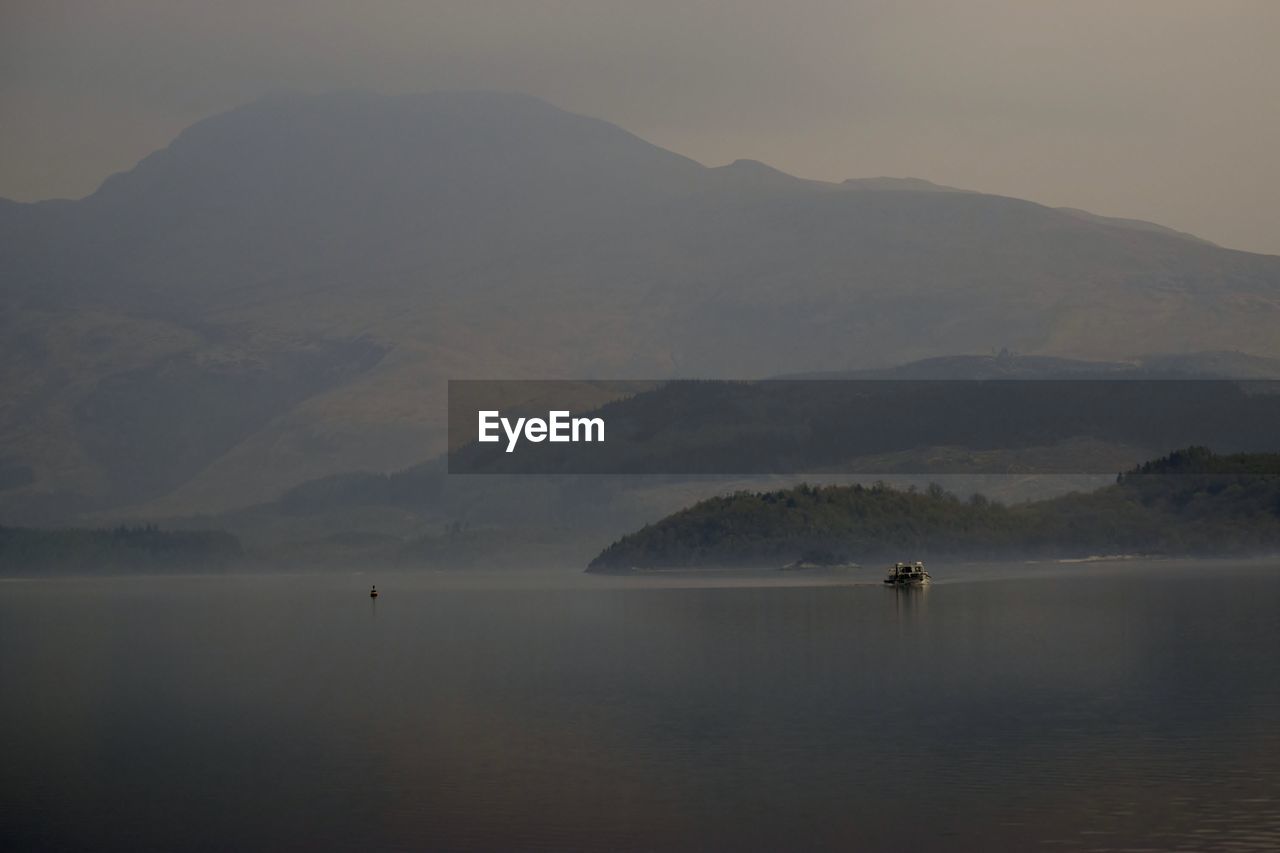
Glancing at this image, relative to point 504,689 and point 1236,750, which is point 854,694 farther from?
point 1236,750

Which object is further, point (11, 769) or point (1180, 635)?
point (1180, 635)

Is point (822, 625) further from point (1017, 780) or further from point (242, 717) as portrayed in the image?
point (1017, 780)

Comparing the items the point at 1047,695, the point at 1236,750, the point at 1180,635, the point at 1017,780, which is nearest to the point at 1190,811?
the point at 1017,780

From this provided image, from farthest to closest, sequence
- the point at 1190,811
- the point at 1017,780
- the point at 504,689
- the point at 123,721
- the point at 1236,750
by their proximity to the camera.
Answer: the point at 504,689 < the point at 123,721 < the point at 1236,750 < the point at 1017,780 < the point at 1190,811

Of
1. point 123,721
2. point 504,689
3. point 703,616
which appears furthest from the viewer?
A: point 703,616

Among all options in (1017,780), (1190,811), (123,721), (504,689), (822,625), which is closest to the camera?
(1190,811)

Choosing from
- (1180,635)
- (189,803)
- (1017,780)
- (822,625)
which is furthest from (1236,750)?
(822,625)
